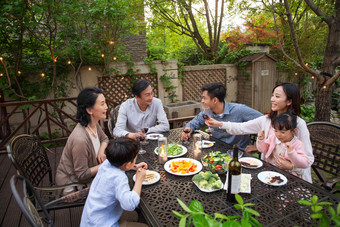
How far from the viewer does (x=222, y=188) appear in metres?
1.53

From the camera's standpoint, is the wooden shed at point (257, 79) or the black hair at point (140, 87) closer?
the black hair at point (140, 87)

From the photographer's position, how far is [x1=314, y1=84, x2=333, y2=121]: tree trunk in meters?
4.46

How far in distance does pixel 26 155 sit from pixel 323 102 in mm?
5362

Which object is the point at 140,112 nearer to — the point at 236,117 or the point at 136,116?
the point at 136,116

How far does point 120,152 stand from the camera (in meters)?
1.47

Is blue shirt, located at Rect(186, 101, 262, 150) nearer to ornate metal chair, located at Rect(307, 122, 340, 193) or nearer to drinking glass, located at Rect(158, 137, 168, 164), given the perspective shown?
ornate metal chair, located at Rect(307, 122, 340, 193)

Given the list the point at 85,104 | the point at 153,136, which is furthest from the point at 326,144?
the point at 85,104

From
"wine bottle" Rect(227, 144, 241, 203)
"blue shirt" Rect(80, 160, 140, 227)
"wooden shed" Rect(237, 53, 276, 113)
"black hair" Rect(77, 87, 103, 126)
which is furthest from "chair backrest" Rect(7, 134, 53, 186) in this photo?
"wooden shed" Rect(237, 53, 276, 113)

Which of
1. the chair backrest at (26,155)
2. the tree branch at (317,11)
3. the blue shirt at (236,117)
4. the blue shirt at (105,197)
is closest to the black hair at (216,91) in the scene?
the blue shirt at (236,117)

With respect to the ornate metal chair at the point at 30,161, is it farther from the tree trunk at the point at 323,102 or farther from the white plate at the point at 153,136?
the tree trunk at the point at 323,102

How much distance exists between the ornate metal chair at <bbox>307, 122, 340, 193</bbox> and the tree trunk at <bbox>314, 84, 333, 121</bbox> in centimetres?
265

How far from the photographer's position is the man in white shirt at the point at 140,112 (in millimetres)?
2953

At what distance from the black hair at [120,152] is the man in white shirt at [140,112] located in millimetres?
1391

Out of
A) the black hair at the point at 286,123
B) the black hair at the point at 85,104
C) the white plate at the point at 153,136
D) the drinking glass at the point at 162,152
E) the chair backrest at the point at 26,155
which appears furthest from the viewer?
the white plate at the point at 153,136
